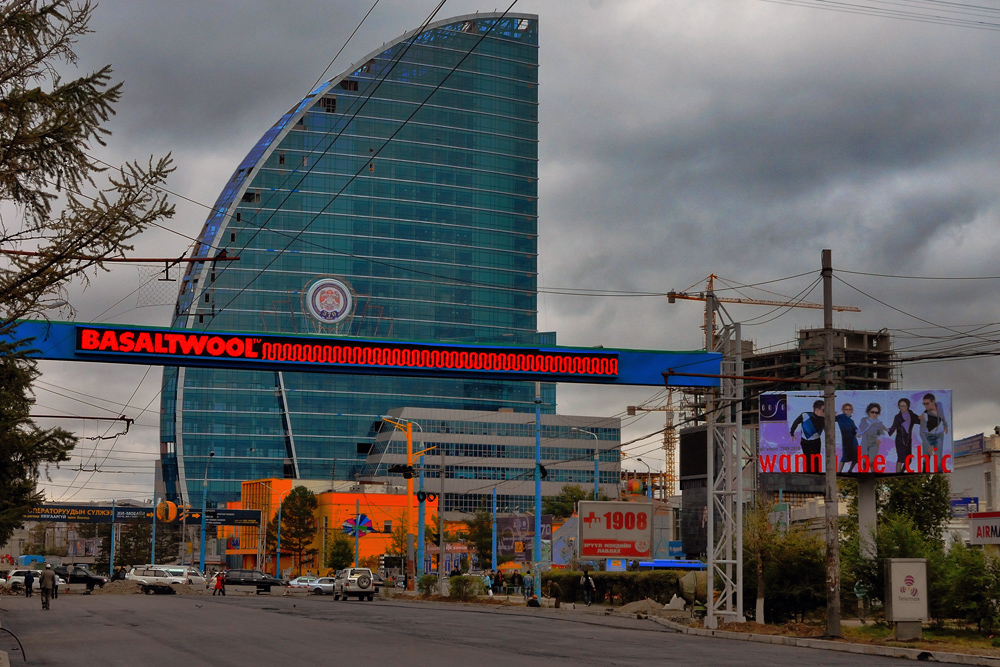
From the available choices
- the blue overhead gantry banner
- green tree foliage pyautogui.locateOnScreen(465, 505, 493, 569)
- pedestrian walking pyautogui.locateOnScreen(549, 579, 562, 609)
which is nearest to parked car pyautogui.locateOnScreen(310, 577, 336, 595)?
pedestrian walking pyautogui.locateOnScreen(549, 579, 562, 609)

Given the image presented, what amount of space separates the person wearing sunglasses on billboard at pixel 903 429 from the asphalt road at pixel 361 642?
2341 centimetres

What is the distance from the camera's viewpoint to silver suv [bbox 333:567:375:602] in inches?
2276

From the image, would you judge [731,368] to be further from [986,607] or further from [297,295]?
[297,295]

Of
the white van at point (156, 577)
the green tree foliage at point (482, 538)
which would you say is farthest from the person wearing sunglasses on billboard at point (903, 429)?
the green tree foliage at point (482, 538)

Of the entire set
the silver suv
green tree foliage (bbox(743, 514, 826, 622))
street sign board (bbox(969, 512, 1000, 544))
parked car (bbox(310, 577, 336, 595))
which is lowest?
parked car (bbox(310, 577, 336, 595))

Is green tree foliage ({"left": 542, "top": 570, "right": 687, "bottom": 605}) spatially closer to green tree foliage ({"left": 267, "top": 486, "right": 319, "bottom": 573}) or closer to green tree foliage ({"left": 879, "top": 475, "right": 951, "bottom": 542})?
green tree foliage ({"left": 879, "top": 475, "right": 951, "bottom": 542})

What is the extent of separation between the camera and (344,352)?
29.2 meters

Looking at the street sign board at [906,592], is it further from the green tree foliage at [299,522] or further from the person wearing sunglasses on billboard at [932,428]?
the green tree foliage at [299,522]

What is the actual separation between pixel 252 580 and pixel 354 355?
59373 millimetres

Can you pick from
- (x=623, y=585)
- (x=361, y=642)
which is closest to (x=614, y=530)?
(x=623, y=585)

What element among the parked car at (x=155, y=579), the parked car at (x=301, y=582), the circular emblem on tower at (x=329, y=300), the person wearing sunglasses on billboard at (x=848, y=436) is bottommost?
the parked car at (x=301, y=582)

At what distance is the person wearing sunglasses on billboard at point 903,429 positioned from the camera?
5475 centimetres

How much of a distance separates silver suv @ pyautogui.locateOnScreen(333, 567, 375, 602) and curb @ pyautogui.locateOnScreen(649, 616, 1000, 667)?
93.8 feet

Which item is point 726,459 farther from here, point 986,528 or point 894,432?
point 894,432
